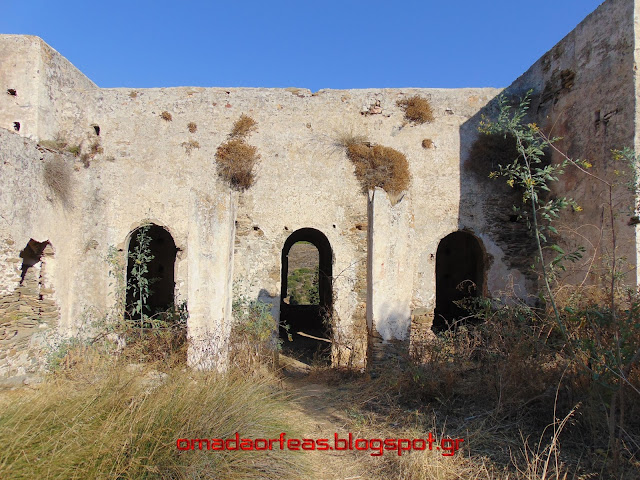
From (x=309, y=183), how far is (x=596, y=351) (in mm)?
6333

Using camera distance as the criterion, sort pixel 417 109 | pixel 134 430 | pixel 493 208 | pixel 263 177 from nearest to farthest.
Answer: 1. pixel 134 430
2. pixel 493 208
3. pixel 263 177
4. pixel 417 109

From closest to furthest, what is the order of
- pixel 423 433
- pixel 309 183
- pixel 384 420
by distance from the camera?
pixel 423 433, pixel 384 420, pixel 309 183

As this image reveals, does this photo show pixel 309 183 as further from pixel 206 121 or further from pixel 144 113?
pixel 144 113

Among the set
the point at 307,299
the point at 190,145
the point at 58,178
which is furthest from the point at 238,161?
the point at 307,299

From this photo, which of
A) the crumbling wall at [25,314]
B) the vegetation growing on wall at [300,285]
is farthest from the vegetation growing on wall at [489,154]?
the vegetation growing on wall at [300,285]

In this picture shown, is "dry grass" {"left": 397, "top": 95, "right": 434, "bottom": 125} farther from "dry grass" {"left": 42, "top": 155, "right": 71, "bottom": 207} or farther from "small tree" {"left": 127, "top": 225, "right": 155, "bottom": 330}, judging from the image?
"dry grass" {"left": 42, "top": 155, "right": 71, "bottom": 207}

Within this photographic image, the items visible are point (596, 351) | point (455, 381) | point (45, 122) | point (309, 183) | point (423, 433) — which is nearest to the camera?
point (596, 351)

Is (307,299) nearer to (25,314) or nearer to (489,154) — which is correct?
(489,154)

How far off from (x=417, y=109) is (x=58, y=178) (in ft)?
24.7

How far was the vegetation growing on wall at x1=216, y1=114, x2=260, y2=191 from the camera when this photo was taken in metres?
9.08

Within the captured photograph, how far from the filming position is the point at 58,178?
8430mm

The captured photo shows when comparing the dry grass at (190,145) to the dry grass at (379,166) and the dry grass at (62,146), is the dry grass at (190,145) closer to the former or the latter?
the dry grass at (62,146)

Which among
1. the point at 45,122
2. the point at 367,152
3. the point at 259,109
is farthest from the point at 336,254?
the point at 45,122

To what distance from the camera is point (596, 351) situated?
3.89 meters
